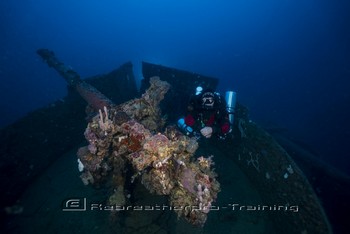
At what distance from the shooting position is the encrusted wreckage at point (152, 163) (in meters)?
3.66

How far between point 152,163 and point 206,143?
12.8ft

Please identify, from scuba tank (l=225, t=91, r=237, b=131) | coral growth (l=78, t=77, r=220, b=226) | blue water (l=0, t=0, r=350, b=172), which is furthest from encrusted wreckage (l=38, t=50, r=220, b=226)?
blue water (l=0, t=0, r=350, b=172)

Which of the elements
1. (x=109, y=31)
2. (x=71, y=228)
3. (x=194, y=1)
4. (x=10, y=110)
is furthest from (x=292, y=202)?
(x=194, y=1)

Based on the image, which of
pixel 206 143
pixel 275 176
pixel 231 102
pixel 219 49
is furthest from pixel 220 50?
pixel 275 176

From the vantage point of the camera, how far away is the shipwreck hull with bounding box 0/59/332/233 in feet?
13.6

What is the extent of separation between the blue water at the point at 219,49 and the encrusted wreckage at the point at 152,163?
31.4 ft

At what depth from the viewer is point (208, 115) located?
19.1ft

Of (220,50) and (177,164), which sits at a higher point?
(177,164)

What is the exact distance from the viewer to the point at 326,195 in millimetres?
7250

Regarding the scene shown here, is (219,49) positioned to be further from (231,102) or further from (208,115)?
(208,115)

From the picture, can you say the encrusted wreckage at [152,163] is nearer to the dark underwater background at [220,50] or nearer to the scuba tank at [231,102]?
the scuba tank at [231,102]

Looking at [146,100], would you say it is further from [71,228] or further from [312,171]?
[312,171]

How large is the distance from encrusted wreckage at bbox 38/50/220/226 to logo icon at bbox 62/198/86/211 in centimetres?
129

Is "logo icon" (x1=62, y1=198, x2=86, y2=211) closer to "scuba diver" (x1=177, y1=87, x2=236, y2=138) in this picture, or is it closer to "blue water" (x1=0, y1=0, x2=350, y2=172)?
"scuba diver" (x1=177, y1=87, x2=236, y2=138)
